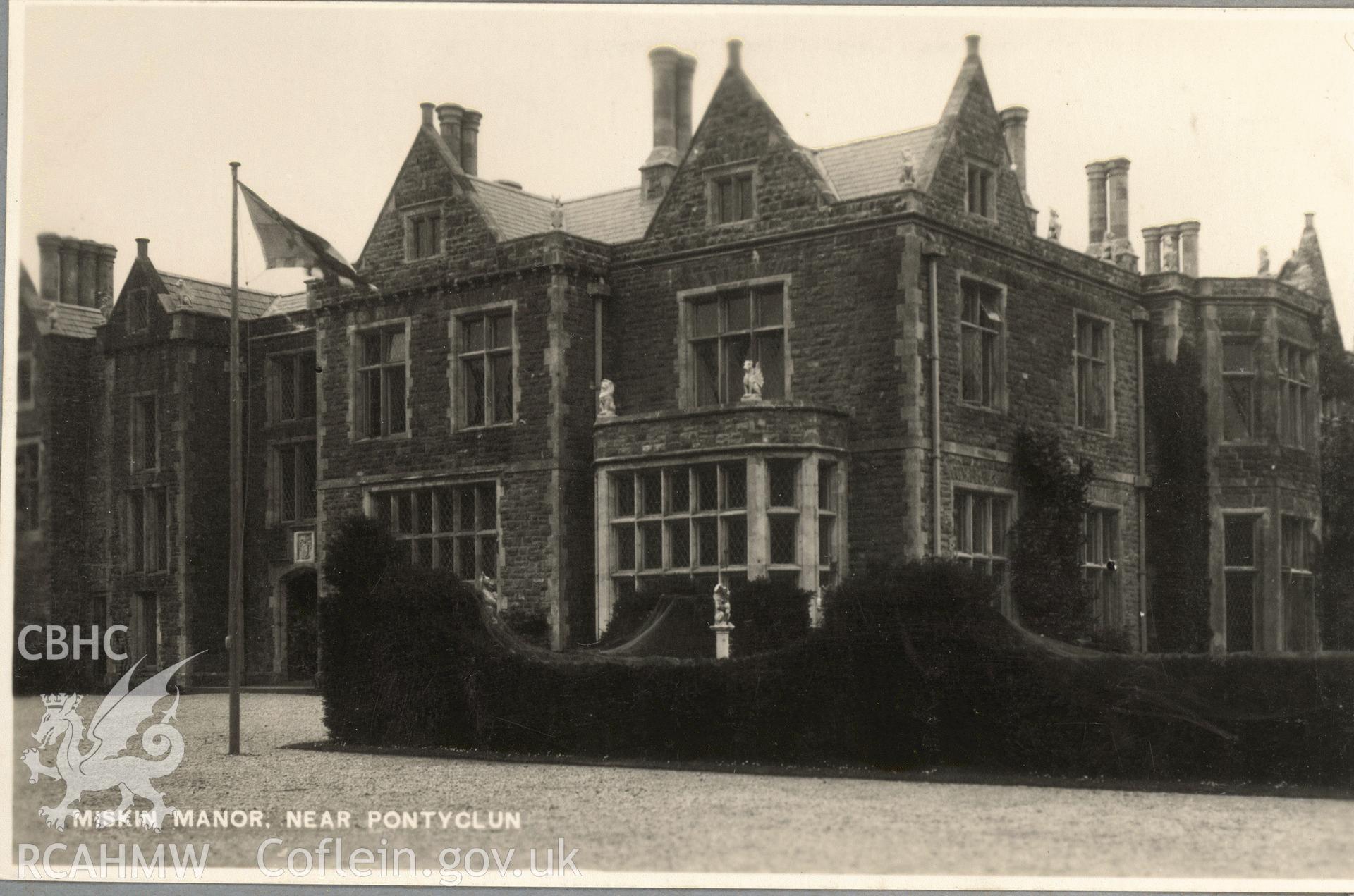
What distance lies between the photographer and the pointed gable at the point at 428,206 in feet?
91.3

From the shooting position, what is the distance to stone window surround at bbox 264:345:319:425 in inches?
1221

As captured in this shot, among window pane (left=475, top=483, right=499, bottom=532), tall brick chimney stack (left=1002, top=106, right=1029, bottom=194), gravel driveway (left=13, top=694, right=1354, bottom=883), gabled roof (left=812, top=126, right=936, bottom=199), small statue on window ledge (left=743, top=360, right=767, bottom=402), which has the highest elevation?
tall brick chimney stack (left=1002, top=106, right=1029, bottom=194)

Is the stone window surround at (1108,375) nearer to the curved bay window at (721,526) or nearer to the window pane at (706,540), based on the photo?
the curved bay window at (721,526)

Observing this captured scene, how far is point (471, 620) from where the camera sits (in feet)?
66.5

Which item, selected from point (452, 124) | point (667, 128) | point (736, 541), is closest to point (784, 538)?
point (736, 541)

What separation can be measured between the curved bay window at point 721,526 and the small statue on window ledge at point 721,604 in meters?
0.78

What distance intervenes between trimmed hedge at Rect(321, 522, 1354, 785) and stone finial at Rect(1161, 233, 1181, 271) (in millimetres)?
15522

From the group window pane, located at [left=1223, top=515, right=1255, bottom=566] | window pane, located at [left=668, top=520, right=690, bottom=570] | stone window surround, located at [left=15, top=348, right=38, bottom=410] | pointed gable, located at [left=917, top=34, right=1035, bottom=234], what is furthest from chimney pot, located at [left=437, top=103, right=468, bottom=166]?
window pane, located at [left=1223, top=515, right=1255, bottom=566]

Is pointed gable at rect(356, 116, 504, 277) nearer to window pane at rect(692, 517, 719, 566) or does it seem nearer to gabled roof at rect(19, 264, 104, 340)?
gabled roof at rect(19, 264, 104, 340)

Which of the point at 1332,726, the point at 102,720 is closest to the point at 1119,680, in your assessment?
the point at 1332,726

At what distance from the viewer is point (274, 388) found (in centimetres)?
3147

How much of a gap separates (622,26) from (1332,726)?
9841mm

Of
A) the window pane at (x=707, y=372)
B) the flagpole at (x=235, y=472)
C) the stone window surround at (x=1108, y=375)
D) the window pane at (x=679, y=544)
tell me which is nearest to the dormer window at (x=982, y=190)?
the stone window surround at (x=1108, y=375)

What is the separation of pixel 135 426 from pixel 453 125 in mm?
8323
